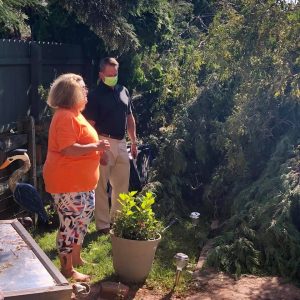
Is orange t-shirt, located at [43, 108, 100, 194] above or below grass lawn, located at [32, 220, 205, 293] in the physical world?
above

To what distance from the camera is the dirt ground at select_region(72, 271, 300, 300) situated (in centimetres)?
447

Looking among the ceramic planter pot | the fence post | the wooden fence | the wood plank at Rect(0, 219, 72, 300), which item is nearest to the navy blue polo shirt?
the wooden fence

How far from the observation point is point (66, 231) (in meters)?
4.54

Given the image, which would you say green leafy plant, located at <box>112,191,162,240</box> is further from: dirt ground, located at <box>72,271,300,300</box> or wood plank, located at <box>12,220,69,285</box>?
wood plank, located at <box>12,220,69,285</box>

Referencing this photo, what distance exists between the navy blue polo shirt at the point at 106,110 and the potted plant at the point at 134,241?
1397 mm

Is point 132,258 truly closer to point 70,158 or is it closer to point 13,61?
point 70,158

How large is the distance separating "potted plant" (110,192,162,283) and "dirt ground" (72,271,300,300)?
0.55 feet

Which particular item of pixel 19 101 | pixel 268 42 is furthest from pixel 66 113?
pixel 268 42

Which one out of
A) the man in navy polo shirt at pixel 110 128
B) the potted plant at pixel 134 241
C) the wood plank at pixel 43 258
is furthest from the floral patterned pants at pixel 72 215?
the man in navy polo shirt at pixel 110 128

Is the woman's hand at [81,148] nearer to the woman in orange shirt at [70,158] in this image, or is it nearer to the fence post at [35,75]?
the woman in orange shirt at [70,158]

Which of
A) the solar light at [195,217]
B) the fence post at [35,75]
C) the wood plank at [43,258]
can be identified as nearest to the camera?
the wood plank at [43,258]

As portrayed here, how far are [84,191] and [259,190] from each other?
7.47ft

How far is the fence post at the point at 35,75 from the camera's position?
21.7ft

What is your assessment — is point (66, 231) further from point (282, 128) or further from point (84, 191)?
point (282, 128)
